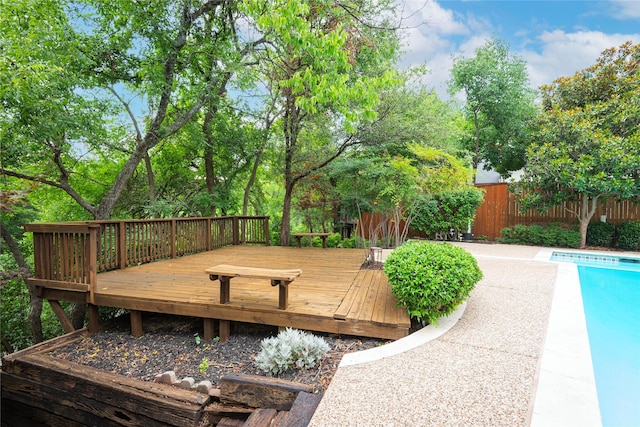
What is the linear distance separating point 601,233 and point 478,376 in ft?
31.0

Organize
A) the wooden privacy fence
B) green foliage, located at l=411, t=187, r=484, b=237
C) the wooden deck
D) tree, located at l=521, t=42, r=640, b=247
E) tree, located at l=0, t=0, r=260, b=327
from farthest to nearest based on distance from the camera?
green foliage, located at l=411, t=187, r=484, b=237
the wooden privacy fence
tree, located at l=521, t=42, r=640, b=247
tree, located at l=0, t=0, r=260, b=327
the wooden deck

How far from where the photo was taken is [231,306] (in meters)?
3.03

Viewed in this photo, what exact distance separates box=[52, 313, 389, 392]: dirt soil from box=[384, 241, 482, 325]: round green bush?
0.48m

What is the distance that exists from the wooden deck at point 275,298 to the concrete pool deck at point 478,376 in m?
0.38

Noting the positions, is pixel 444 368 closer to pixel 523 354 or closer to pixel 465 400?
pixel 465 400

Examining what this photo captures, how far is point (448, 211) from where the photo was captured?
9992mm

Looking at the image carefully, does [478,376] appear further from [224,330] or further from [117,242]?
[117,242]

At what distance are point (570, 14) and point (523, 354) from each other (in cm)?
1069

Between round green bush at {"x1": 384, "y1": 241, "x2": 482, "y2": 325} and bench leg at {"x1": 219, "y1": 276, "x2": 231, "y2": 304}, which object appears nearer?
round green bush at {"x1": 384, "y1": 241, "x2": 482, "y2": 325}

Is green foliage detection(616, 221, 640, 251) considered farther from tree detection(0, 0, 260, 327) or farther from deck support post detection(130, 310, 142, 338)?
deck support post detection(130, 310, 142, 338)

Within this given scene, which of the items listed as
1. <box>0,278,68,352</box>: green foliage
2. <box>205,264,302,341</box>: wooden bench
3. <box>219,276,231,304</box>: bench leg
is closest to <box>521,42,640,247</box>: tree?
<box>205,264,302,341</box>: wooden bench

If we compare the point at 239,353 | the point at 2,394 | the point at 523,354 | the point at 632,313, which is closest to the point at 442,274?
the point at 523,354

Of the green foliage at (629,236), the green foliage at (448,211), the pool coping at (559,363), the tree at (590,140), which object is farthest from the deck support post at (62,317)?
the green foliage at (629,236)

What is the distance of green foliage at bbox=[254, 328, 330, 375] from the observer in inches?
92.7
